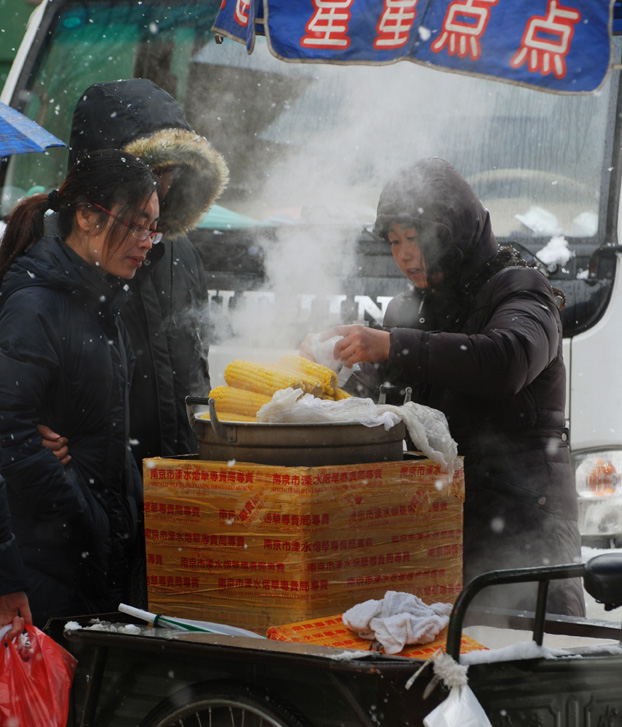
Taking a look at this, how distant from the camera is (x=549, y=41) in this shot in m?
3.41

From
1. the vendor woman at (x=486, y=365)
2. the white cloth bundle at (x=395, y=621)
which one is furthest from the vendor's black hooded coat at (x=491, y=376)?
the white cloth bundle at (x=395, y=621)

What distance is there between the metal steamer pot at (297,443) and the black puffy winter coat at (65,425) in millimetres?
510

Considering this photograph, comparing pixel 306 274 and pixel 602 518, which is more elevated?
pixel 306 274

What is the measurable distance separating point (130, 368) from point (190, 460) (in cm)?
71

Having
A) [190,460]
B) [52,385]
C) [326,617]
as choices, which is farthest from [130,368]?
[326,617]

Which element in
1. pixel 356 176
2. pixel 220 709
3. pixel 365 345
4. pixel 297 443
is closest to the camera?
pixel 220 709

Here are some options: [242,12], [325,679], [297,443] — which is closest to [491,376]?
[297,443]

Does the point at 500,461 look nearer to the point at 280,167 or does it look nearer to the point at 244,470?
the point at 244,470

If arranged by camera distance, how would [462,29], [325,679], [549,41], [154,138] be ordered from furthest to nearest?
[154,138] → [462,29] → [549,41] → [325,679]

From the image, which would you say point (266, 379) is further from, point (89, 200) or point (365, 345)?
point (89, 200)

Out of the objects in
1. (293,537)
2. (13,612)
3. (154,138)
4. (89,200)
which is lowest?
(13,612)

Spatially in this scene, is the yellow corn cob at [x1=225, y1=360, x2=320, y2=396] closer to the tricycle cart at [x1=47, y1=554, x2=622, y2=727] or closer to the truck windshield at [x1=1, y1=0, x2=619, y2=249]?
the tricycle cart at [x1=47, y1=554, x2=622, y2=727]

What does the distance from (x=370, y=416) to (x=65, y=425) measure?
39.7 inches

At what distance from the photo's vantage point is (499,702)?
6.99 ft
